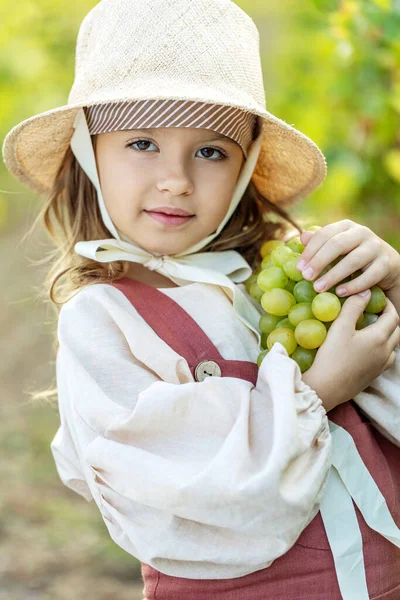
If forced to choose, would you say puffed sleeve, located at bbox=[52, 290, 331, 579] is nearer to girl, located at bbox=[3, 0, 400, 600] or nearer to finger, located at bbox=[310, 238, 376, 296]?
girl, located at bbox=[3, 0, 400, 600]

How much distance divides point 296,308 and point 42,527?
2.27 metres

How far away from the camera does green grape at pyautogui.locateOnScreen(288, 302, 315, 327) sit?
1.76 meters

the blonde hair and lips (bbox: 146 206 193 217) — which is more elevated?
lips (bbox: 146 206 193 217)

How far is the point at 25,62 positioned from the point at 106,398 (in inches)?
147

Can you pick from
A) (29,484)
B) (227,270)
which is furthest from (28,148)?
(29,484)

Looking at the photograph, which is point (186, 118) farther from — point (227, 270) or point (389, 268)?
point (389, 268)

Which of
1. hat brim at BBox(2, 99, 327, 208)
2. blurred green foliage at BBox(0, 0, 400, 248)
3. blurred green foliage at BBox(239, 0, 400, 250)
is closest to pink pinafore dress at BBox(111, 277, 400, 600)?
hat brim at BBox(2, 99, 327, 208)

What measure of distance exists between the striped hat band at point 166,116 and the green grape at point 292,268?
0.36 m

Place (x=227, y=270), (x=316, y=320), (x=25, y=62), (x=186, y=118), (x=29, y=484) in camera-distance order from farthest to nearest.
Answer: (x=25, y=62)
(x=29, y=484)
(x=227, y=270)
(x=186, y=118)
(x=316, y=320)

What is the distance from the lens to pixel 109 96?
186cm

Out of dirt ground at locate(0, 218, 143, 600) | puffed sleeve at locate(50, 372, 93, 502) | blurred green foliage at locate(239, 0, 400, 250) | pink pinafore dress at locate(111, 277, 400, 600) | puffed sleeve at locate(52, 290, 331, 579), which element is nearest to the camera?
puffed sleeve at locate(52, 290, 331, 579)

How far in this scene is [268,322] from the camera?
72.5 inches

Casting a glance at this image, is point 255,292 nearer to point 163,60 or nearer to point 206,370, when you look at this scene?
point 206,370

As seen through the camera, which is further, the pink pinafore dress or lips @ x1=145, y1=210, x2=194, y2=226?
lips @ x1=145, y1=210, x2=194, y2=226
